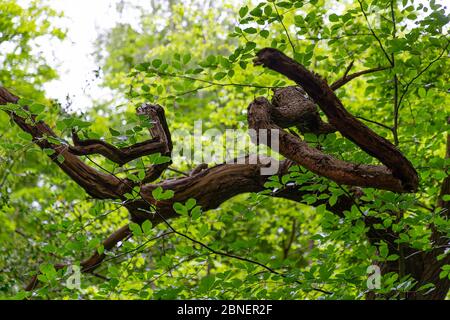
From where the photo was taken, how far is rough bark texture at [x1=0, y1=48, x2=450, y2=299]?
94.6 inches

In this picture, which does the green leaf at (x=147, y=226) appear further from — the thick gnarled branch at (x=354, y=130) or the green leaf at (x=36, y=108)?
the thick gnarled branch at (x=354, y=130)

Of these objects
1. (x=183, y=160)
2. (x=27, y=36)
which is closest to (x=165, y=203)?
(x=183, y=160)

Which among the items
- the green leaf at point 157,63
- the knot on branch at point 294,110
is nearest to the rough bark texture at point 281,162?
the knot on branch at point 294,110

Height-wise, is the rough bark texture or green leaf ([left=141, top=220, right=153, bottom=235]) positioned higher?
the rough bark texture

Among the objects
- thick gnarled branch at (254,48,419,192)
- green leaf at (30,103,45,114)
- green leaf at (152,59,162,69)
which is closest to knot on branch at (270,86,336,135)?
thick gnarled branch at (254,48,419,192)

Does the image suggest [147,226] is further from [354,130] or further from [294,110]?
[354,130]

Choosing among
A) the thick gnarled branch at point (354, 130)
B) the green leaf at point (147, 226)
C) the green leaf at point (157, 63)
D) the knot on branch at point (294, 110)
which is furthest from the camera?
the green leaf at point (157, 63)

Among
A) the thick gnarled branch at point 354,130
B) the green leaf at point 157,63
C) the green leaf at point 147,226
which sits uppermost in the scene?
the green leaf at point 157,63

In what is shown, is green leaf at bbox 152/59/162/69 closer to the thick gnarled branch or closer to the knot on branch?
the knot on branch

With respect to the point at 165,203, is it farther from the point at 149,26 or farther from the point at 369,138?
the point at 149,26

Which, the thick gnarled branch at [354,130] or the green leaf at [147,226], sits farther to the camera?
the green leaf at [147,226]

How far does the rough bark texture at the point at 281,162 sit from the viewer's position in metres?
2.40

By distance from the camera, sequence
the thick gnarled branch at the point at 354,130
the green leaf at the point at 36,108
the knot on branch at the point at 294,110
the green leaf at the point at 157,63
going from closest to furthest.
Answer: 1. the thick gnarled branch at the point at 354,130
2. the green leaf at the point at 36,108
3. the knot on branch at the point at 294,110
4. the green leaf at the point at 157,63

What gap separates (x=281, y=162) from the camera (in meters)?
3.72
